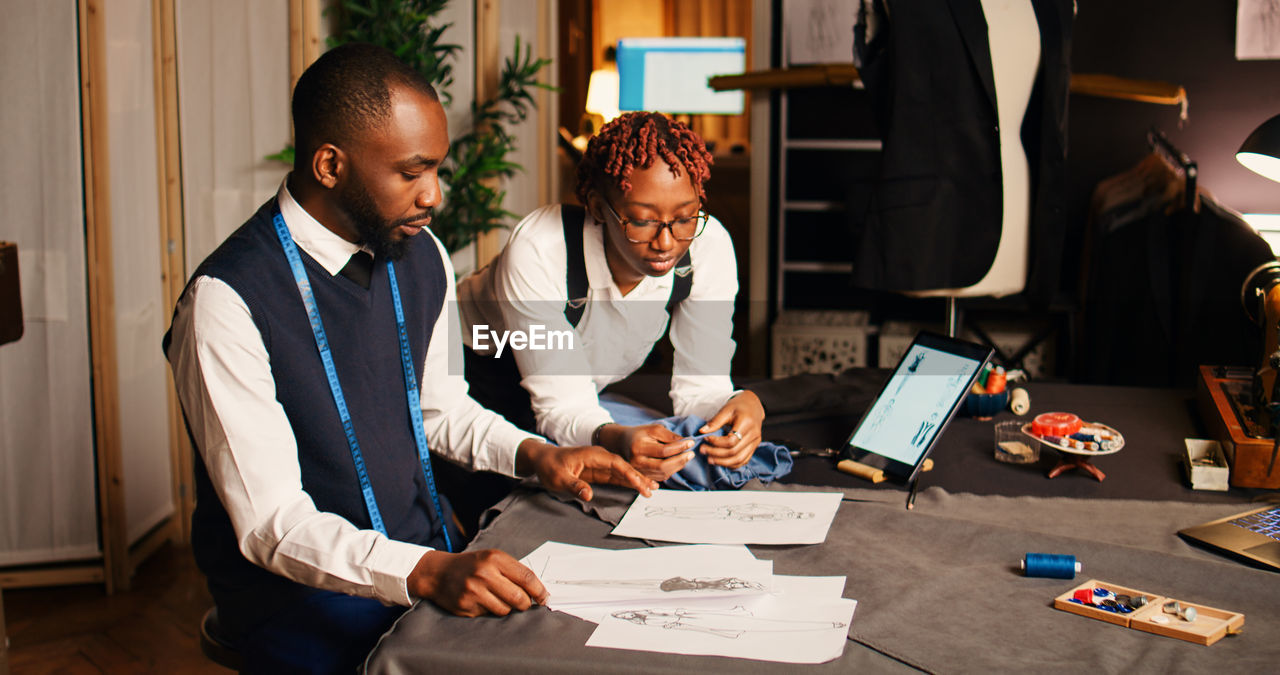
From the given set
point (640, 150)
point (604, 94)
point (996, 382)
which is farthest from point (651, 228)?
point (604, 94)

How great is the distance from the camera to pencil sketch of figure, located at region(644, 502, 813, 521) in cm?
140

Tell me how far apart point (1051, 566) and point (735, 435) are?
0.52 meters

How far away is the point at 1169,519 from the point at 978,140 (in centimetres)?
154

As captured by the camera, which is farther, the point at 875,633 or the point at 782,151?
the point at 782,151

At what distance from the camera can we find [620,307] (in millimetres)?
1891

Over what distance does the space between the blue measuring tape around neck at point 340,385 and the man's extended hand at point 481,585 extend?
247 millimetres

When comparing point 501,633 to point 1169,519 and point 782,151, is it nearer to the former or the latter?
point 1169,519

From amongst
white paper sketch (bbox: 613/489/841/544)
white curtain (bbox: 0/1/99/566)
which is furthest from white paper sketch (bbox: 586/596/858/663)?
white curtain (bbox: 0/1/99/566)

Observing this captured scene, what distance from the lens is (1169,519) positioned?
138 centimetres

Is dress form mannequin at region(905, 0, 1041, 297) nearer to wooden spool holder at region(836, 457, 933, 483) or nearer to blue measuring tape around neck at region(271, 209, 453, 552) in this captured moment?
wooden spool holder at region(836, 457, 933, 483)

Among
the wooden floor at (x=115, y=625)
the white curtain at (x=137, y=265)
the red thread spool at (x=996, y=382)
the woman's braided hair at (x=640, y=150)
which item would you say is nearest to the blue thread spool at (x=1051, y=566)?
the red thread spool at (x=996, y=382)

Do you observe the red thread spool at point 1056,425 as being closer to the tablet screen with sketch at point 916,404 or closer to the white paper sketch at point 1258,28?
the tablet screen with sketch at point 916,404

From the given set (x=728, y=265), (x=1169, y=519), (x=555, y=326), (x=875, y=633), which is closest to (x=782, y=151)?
(x=728, y=265)

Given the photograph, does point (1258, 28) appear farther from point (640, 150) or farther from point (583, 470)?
point (583, 470)
